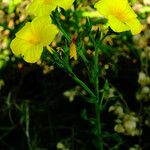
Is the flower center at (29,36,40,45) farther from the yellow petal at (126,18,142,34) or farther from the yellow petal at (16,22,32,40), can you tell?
the yellow petal at (126,18,142,34)

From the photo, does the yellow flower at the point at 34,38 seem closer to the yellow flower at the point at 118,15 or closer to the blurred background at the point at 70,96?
the yellow flower at the point at 118,15

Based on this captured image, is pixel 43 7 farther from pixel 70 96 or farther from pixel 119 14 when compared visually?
pixel 70 96

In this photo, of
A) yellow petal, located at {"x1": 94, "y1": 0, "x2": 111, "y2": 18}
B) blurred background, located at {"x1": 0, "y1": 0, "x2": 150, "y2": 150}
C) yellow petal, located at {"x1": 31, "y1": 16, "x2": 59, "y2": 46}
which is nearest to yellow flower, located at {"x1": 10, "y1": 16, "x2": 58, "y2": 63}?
yellow petal, located at {"x1": 31, "y1": 16, "x2": 59, "y2": 46}

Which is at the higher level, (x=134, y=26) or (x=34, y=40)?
(x=34, y=40)

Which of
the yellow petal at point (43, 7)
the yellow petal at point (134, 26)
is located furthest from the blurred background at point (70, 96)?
the yellow petal at point (43, 7)

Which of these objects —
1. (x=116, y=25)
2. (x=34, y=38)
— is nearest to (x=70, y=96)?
(x=34, y=38)
